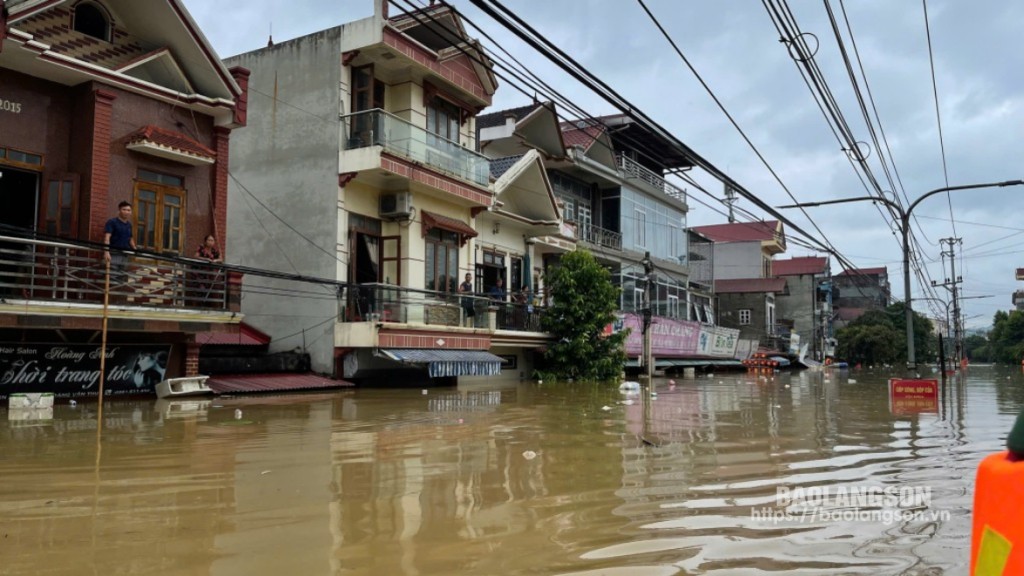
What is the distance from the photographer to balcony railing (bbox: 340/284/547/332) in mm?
18047

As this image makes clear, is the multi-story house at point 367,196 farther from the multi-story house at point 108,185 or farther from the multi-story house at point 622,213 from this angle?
the multi-story house at point 622,213

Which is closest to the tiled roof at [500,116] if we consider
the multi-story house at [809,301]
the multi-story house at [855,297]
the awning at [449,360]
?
the awning at [449,360]

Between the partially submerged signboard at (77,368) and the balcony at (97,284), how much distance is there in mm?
901

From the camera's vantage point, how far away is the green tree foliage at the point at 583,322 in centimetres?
A: 2348

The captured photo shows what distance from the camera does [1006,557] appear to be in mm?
1540

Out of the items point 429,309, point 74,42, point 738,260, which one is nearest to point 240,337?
point 429,309

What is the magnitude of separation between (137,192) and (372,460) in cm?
924

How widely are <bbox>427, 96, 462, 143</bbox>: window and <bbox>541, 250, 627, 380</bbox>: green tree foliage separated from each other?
18.2 ft

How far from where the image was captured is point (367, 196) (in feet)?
63.2

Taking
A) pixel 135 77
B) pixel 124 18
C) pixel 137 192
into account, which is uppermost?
pixel 124 18

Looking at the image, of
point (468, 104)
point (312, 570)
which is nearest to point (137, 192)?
point (468, 104)

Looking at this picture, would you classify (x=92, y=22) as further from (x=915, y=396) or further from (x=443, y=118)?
(x=915, y=396)

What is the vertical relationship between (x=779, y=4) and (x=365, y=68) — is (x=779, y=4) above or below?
below

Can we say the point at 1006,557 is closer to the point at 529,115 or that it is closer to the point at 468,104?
the point at 468,104
